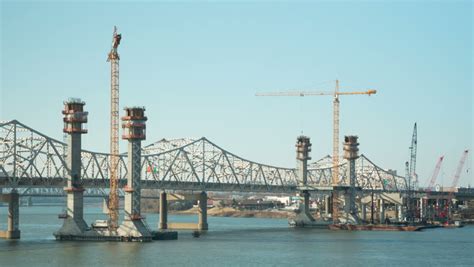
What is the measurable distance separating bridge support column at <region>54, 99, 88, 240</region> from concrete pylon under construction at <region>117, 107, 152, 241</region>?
5902 mm

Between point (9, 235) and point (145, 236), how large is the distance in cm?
2003

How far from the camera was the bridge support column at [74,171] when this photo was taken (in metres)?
146

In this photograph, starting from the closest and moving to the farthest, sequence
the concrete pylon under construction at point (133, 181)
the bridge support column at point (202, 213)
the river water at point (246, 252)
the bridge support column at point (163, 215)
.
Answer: the river water at point (246, 252)
the concrete pylon under construction at point (133, 181)
the bridge support column at point (163, 215)
the bridge support column at point (202, 213)

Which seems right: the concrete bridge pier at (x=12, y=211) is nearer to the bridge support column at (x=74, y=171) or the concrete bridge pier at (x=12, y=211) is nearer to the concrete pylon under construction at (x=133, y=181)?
the bridge support column at (x=74, y=171)

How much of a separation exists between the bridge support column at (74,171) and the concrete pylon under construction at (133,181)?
232 inches

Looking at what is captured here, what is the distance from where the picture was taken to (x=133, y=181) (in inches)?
5861

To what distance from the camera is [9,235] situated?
5861 inches

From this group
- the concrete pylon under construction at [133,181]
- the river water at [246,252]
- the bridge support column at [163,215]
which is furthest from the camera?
the bridge support column at [163,215]

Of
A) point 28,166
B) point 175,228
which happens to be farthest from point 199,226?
point 28,166

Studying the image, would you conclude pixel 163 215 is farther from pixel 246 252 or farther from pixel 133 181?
pixel 246 252

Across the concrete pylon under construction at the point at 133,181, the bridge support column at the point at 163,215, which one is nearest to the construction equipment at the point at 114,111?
the concrete pylon under construction at the point at 133,181

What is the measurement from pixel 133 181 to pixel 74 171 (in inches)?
333

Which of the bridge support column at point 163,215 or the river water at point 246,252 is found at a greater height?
the bridge support column at point 163,215

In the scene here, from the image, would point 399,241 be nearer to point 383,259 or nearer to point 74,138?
→ point 383,259
